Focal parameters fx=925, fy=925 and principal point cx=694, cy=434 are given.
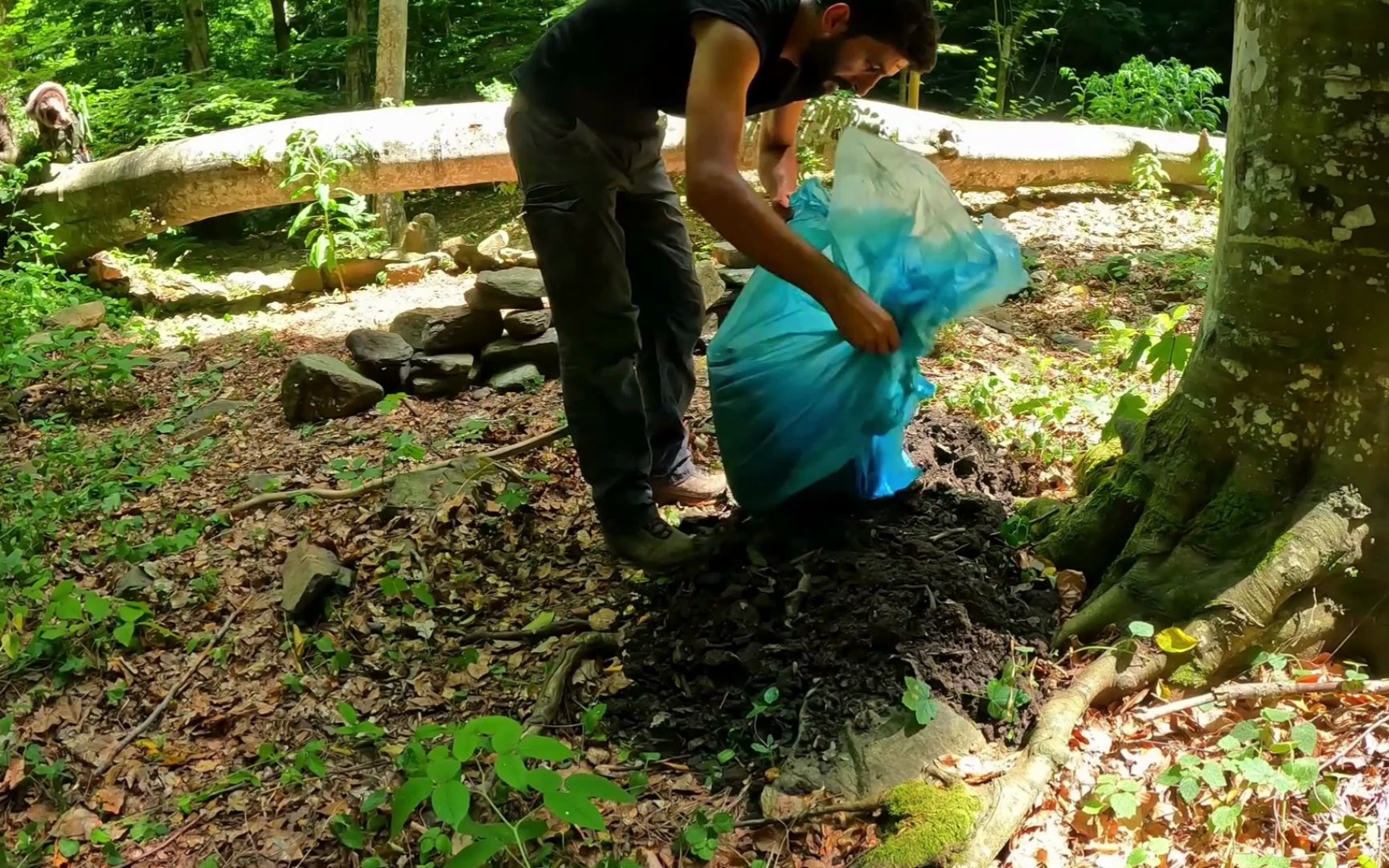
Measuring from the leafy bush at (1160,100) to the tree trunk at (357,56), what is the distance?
24.8 ft

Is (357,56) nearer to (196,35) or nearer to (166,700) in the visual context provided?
(196,35)

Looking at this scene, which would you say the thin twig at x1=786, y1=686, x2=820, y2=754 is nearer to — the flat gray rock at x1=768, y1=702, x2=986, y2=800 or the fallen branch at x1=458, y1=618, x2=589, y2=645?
the flat gray rock at x1=768, y1=702, x2=986, y2=800

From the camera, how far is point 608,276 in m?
2.43

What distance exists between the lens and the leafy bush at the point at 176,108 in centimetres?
802

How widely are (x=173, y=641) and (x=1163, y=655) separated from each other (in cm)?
253

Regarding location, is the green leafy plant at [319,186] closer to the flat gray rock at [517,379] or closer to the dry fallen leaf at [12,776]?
the flat gray rock at [517,379]

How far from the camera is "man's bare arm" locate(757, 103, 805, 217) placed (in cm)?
276

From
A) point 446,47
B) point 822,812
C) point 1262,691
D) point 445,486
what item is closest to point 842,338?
point 822,812

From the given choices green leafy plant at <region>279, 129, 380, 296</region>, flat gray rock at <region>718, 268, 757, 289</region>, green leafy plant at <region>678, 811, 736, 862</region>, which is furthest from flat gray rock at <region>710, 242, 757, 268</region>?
green leafy plant at <region>678, 811, 736, 862</region>

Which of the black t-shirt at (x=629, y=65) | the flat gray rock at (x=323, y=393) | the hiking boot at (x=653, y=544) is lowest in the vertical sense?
the flat gray rock at (x=323, y=393)

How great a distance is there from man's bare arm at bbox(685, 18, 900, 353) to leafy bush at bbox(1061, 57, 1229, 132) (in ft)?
24.7

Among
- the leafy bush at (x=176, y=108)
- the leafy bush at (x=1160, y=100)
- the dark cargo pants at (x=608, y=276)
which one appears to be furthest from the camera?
the leafy bush at (x=1160, y=100)

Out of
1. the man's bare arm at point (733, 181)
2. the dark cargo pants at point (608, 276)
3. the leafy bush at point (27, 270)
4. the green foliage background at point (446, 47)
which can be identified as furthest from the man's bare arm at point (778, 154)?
the green foliage background at point (446, 47)

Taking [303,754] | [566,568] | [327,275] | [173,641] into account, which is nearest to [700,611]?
[566,568]
